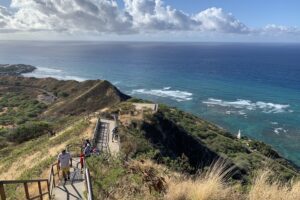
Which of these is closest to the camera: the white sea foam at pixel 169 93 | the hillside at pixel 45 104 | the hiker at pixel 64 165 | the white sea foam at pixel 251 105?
the hiker at pixel 64 165

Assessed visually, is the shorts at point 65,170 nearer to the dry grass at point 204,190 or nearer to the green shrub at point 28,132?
the dry grass at point 204,190

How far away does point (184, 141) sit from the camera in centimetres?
3114

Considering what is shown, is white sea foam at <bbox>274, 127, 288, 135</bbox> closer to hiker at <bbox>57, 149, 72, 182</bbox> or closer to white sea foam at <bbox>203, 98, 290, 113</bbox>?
white sea foam at <bbox>203, 98, 290, 113</bbox>

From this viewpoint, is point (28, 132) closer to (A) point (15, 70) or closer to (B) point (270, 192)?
(B) point (270, 192)

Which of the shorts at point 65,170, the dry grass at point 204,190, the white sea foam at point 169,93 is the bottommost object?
the white sea foam at point 169,93

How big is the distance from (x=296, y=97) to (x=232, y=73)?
50334mm

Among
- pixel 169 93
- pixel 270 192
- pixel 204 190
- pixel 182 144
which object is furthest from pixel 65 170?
pixel 169 93

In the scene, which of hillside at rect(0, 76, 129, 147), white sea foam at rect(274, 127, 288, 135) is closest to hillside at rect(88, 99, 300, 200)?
hillside at rect(0, 76, 129, 147)

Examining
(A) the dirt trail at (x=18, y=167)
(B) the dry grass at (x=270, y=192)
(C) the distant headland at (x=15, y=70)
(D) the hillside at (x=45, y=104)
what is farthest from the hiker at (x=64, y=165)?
(C) the distant headland at (x=15, y=70)

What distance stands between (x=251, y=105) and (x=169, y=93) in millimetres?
22756

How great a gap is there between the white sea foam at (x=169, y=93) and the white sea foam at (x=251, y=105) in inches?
257

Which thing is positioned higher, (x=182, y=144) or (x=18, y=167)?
(x=18, y=167)

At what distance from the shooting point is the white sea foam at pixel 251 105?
236 ft

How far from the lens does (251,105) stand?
76438 mm
